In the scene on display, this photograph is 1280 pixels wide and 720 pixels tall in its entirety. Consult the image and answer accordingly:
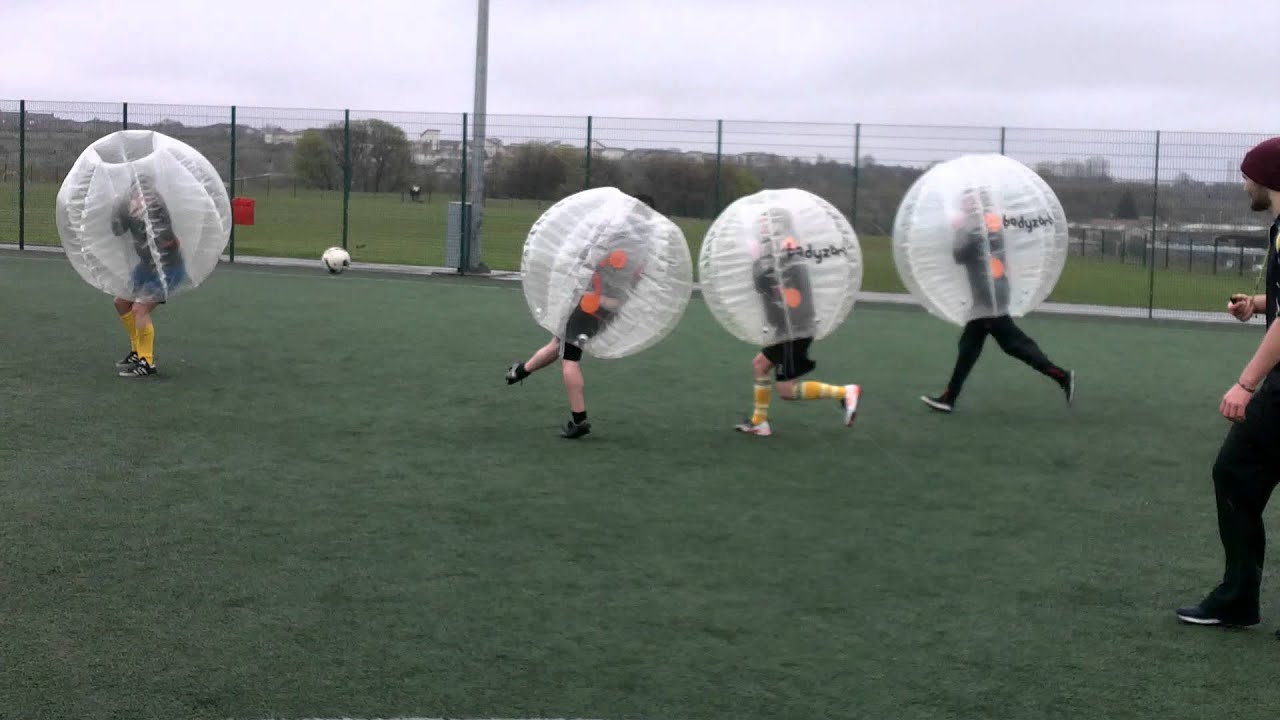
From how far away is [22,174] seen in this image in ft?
80.0

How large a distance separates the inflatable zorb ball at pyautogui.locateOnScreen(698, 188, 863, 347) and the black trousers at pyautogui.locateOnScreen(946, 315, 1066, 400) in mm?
1760

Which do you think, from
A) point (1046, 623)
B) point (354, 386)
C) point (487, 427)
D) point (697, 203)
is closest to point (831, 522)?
point (1046, 623)

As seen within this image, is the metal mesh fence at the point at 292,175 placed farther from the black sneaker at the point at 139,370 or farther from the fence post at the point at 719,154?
the black sneaker at the point at 139,370

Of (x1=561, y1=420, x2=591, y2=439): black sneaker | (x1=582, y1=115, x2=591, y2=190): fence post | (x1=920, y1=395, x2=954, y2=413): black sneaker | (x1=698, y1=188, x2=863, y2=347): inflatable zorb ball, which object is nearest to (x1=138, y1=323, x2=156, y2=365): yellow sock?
(x1=561, y1=420, x2=591, y2=439): black sneaker

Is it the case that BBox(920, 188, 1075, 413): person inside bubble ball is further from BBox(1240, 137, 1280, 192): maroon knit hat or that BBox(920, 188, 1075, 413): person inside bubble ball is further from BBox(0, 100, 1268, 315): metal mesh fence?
BBox(0, 100, 1268, 315): metal mesh fence

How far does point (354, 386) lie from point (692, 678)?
20.4ft

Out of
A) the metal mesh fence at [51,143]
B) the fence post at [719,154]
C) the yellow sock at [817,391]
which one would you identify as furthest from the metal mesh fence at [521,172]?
the yellow sock at [817,391]

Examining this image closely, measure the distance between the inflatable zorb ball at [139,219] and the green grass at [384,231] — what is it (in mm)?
11306

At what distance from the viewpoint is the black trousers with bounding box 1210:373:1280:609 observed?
5.11 meters

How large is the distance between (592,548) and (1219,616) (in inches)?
98.4

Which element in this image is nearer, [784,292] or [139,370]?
[784,292]

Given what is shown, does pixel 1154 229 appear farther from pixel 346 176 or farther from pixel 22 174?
pixel 22 174

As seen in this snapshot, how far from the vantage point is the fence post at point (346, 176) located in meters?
23.8

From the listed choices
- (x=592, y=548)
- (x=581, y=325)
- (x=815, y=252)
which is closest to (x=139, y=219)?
(x=581, y=325)
